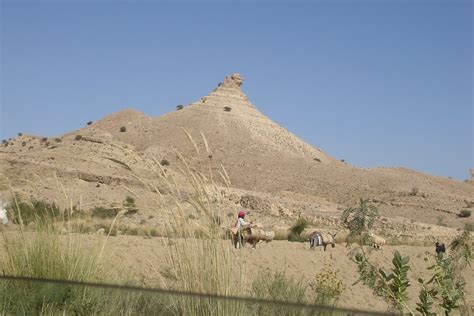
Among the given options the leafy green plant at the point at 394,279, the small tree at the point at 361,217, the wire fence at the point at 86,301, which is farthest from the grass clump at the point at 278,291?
the leafy green plant at the point at 394,279

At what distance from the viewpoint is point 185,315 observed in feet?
17.2

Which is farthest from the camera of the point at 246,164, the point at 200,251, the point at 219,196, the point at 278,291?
the point at 246,164

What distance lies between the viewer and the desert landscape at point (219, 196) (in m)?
5.68

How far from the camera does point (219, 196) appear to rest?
5.68 metres

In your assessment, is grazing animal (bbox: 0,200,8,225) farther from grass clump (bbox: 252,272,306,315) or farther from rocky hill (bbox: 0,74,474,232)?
rocky hill (bbox: 0,74,474,232)

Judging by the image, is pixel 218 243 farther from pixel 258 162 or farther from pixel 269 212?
pixel 258 162

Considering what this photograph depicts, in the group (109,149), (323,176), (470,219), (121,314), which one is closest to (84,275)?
(121,314)

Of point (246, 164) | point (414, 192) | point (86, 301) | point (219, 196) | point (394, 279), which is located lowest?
point (86, 301)

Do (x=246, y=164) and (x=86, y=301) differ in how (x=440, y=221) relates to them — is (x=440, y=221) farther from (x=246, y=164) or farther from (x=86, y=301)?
(x=86, y=301)

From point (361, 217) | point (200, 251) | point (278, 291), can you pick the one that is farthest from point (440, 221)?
point (200, 251)

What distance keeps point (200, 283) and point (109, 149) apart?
140 feet

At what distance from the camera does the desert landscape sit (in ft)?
18.6

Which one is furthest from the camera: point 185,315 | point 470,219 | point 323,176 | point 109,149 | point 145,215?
point 323,176

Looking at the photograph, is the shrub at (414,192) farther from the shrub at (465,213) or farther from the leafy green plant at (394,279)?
the leafy green plant at (394,279)
